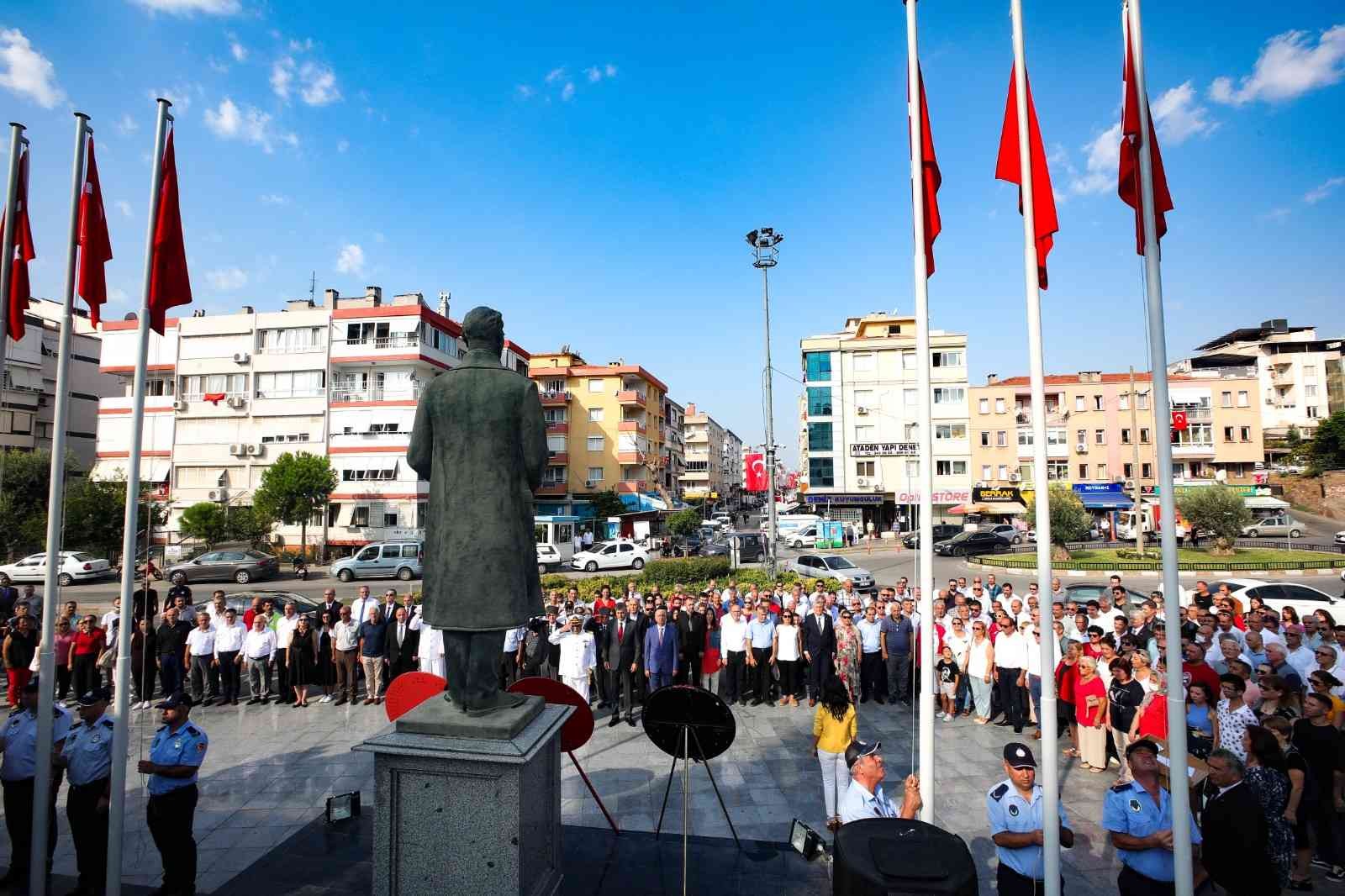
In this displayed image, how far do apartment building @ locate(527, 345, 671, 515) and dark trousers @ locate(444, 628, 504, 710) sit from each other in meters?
43.6

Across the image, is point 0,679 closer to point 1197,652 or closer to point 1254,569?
point 1197,652

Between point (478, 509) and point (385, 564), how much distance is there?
86.4ft

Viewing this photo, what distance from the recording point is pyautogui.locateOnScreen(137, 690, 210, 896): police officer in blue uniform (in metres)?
5.29

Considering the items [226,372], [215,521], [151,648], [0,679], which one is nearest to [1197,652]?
[151,648]

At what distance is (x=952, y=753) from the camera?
865 cm

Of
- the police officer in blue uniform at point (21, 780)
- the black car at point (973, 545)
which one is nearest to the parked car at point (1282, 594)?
the black car at point (973, 545)

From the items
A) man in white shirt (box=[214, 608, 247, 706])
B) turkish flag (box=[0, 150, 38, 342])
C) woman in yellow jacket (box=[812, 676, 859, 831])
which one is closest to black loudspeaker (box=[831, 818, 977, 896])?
woman in yellow jacket (box=[812, 676, 859, 831])

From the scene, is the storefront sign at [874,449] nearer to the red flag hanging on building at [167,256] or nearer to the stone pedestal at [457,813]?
the red flag hanging on building at [167,256]

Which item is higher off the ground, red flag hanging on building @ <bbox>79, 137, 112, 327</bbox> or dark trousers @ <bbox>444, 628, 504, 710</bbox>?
red flag hanging on building @ <bbox>79, 137, 112, 327</bbox>

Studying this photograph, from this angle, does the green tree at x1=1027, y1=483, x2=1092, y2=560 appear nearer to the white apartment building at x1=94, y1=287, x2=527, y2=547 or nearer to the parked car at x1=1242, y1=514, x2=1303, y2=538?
the parked car at x1=1242, y1=514, x2=1303, y2=538

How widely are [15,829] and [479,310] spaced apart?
622cm

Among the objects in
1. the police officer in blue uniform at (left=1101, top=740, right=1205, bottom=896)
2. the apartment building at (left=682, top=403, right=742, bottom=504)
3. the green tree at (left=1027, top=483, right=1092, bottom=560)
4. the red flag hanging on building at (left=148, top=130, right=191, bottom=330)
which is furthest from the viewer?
the apartment building at (left=682, top=403, right=742, bottom=504)

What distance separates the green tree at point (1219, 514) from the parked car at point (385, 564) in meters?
34.4

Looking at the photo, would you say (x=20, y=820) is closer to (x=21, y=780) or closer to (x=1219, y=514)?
(x=21, y=780)
